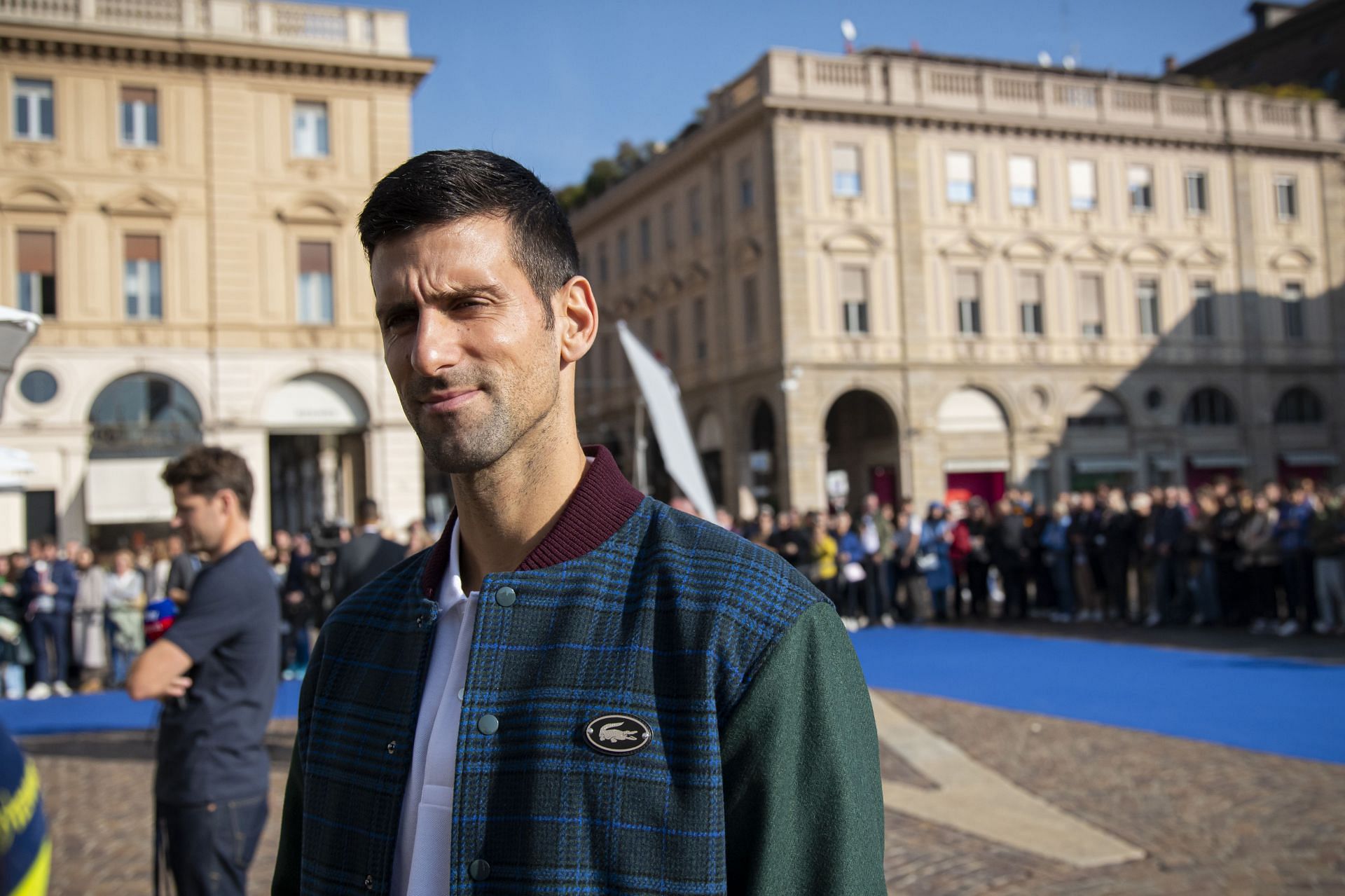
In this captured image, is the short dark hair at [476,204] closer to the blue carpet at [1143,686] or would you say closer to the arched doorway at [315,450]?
the blue carpet at [1143,686]

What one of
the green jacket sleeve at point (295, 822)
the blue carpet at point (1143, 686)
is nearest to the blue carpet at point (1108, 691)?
the blue carpet at point (1143, 686)

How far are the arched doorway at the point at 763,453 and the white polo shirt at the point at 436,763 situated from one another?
35298mm

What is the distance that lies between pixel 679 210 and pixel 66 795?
3661 centimetres

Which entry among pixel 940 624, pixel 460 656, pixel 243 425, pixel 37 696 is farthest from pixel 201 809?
pixel 243 425

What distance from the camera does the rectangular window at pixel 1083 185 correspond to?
4009cm

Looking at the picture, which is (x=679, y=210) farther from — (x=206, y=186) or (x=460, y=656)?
(x=460, y=656)

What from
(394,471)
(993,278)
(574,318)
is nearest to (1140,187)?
(993,278)

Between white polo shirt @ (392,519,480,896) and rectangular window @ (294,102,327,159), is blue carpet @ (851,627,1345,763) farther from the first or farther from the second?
rectangular window @ (294,102,327,159)

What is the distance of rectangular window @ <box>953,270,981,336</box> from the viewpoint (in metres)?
38.6

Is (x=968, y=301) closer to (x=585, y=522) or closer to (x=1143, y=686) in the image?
(x=1143, y=686)

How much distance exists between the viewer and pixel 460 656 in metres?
1.76

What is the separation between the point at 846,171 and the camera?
37.4 meters

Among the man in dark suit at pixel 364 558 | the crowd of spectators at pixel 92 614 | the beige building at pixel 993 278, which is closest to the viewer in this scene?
the man in dark suit at pixel 364 558

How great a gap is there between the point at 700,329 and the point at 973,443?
34.7 ft
